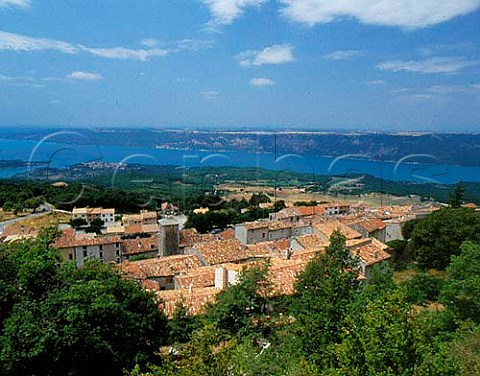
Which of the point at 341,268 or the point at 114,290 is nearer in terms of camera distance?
the point at 114,290

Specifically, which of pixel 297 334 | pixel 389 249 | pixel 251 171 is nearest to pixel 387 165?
pixel 251 171

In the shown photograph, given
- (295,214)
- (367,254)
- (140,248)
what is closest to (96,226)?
(140,248)

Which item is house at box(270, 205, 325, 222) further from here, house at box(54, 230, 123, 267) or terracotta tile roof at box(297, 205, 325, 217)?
house at box(54, 230, 123, 267)

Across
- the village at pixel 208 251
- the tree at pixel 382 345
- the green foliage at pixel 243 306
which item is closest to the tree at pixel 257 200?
the village at pixel 208 251

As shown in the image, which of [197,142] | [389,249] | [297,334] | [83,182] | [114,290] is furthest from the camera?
[197,142]

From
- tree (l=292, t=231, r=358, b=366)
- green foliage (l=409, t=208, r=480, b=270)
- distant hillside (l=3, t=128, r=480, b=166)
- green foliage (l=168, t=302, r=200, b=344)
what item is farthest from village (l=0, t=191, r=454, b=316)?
distant hillside (l=3, t=128, r=480, b=166)

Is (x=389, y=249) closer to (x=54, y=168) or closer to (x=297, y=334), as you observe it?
A: (x=297, y=334)

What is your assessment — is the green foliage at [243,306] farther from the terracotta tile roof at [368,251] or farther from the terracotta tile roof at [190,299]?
the terracotta tile roof at [368,251]
